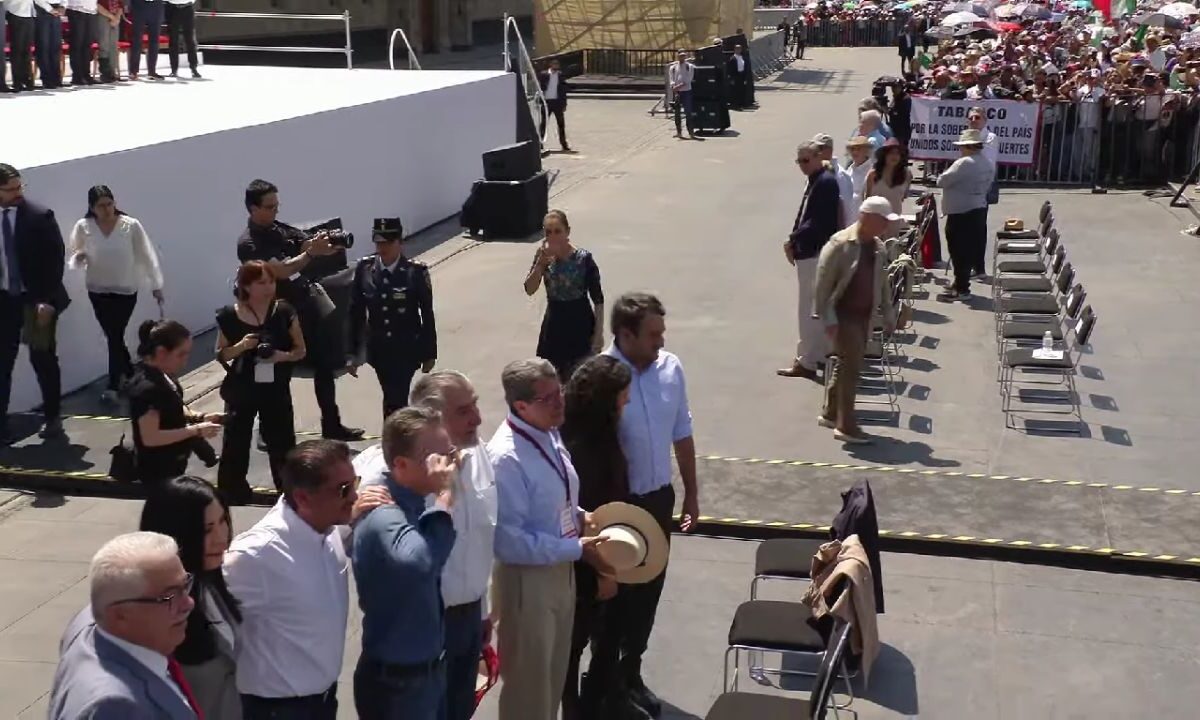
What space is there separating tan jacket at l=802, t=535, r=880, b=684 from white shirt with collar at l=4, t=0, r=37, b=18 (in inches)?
524

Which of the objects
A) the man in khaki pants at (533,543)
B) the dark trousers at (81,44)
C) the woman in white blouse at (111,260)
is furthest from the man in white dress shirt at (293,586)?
the dark trousers at (81,44)

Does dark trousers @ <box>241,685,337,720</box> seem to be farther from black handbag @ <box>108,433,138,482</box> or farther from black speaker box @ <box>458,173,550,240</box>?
black speaker box @ <box>458,173,550,240</box>

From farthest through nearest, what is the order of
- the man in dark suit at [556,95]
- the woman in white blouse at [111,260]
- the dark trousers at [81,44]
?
the man in dark suit at [556,95], the dark trousers at [81,44], the woman in white blouse at [111,260]

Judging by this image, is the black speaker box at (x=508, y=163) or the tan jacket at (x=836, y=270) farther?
the black speaker box at (x=508, y=163)

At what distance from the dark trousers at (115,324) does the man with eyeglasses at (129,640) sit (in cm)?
698

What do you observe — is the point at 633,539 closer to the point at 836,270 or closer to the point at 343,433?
the point at 836,270

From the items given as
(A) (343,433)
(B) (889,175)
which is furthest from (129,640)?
(B) (889,175)

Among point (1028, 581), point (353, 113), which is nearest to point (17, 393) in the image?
point (353, 113)

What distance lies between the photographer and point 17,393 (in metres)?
10.1

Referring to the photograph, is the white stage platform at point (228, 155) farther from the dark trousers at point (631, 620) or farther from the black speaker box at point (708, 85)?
the black speaker box at point (708, 85)

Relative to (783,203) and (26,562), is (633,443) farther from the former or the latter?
(783,203)

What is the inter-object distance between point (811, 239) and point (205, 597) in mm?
7622

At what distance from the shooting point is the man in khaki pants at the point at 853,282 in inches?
353

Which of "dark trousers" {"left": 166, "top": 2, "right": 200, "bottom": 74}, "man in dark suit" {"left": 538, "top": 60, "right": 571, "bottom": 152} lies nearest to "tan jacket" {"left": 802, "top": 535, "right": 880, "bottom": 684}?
"dark trousers" {"left": 166, "top": 2, "right": 200, "bottom": 74}
